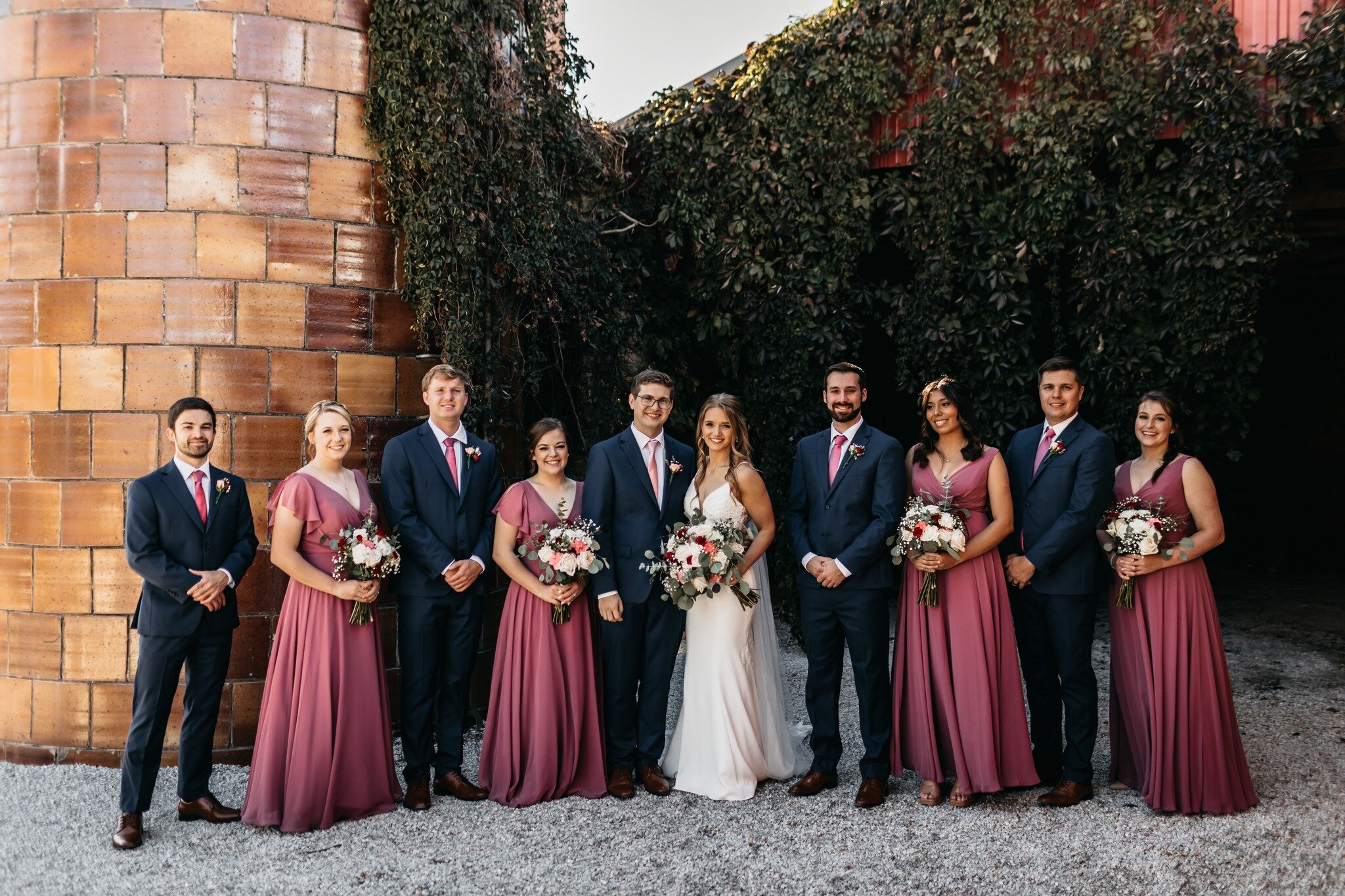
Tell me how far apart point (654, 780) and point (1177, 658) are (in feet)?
9.02

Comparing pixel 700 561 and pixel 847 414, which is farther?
pixel 847 414

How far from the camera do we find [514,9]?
632 cm

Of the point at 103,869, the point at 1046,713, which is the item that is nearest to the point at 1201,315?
the point at 1046,713

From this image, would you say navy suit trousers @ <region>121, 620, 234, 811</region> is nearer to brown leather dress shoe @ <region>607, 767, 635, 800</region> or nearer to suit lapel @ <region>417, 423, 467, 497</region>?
suit lapel @ <region>417, 423, 467, 497</region>

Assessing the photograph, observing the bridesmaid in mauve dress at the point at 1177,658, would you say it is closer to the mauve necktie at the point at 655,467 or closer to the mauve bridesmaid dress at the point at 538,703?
the mauve necktie at the point at 655,467

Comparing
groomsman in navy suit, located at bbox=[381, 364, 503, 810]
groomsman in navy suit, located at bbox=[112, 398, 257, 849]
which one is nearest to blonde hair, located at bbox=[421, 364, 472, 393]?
groomsman in navy suit, located at bbox=[381, 364, 503, 810]

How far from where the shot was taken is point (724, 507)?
485 centimetres

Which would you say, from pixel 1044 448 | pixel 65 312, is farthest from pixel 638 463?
pixel 65 312

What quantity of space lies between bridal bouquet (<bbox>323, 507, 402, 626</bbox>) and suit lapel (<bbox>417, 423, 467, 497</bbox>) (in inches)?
18.1

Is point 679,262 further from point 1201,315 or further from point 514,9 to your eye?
point 1201,315

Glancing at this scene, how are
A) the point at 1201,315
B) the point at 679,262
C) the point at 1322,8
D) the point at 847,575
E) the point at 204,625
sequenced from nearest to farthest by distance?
the point at 204,625 → the point at 847,575 → the point at 1322,8 → the point at 1201,315 → the point at 679,262

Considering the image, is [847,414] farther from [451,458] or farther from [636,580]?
[451,458]

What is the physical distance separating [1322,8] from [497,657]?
7.04 meters

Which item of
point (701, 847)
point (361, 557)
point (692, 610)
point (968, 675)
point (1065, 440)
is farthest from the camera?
point (692, 610)
